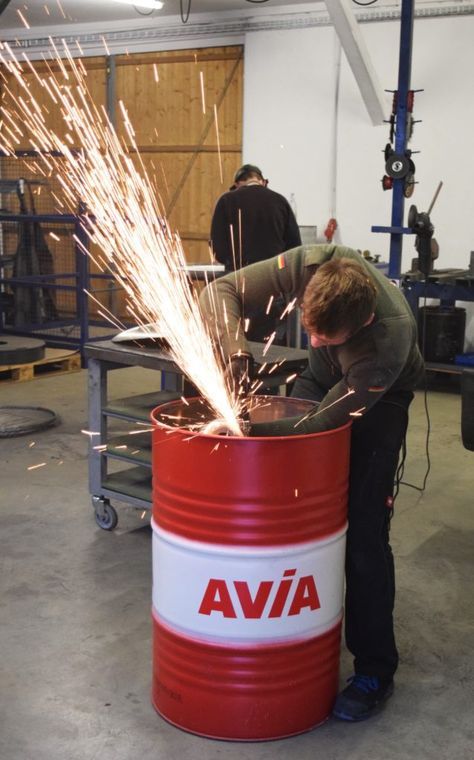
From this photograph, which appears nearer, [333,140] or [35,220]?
[35,220]

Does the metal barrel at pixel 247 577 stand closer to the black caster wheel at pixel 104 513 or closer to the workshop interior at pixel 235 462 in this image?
the workshop interior at pixel 235 462

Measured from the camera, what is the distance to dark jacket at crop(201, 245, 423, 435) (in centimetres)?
219

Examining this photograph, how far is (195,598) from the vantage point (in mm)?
2154

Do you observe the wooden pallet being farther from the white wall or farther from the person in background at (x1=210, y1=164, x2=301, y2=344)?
the white wall

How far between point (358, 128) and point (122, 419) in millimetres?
5555

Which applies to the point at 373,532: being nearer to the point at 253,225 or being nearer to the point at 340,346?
the point at 340,346

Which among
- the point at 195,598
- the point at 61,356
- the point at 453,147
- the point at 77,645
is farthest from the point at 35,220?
the point at 195,598

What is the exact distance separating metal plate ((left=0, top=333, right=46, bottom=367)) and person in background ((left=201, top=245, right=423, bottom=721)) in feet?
14.2

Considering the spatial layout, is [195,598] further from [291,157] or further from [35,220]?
[291,157]

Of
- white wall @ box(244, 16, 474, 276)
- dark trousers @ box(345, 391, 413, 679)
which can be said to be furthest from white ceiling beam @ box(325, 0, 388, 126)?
dark trousers @ box(345, 391, 413, 679)

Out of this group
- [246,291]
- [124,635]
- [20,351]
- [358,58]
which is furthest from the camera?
[358,58]

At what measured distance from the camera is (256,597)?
2117mm

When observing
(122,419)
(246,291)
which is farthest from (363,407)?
(122,419)

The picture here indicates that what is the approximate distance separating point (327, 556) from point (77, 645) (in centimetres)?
100
